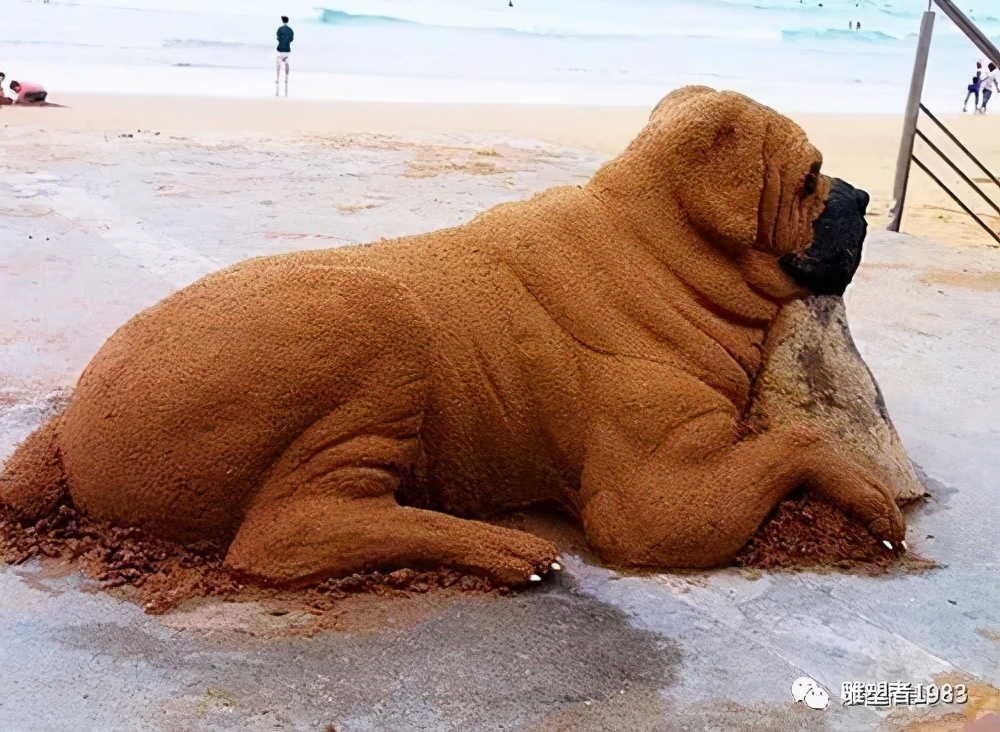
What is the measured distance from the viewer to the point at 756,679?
284 cm

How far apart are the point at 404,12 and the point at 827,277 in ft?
112

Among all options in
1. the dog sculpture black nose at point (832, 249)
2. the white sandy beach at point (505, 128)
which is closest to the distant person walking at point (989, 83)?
the white sandy beach at point (505, 128)

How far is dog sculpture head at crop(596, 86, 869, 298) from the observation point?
351 centimetres

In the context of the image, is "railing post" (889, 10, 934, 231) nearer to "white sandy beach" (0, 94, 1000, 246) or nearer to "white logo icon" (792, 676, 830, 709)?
"white sandy beach" (0, 94, 1000, 246)

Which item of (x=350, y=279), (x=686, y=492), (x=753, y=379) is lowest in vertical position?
(x=686, y=492)

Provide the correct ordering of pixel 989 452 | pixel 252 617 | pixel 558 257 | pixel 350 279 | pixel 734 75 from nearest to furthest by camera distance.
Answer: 1. pixel 252 617
2. pixel 350 279
3. pixel 558 257
4. pixel 989 452
5. pixel 734 75

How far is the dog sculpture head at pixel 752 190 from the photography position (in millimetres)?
3514

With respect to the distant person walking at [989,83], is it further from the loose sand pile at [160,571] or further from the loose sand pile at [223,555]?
the loose sand pile at [160,571]

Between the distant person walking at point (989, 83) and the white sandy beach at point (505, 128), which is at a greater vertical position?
the distant person walking at point (989, 83)

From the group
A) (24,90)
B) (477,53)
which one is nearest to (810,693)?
(24,90)

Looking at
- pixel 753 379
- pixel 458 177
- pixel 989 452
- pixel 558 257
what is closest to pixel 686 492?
pixel 753 379

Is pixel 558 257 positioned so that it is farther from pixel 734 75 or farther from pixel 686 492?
pixel 734 75

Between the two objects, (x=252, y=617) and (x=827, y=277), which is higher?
(x=827, y=277)

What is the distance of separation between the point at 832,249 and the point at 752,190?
382mm
